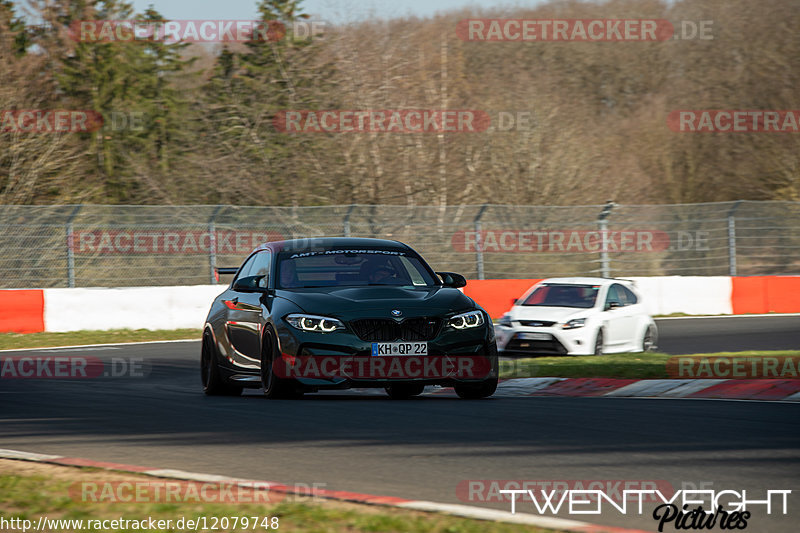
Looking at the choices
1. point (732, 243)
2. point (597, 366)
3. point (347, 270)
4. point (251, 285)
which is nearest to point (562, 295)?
point (597, 366)

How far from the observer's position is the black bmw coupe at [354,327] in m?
10.3

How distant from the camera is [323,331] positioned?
1038 centimetres

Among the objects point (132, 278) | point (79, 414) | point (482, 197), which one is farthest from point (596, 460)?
point (482, 197)

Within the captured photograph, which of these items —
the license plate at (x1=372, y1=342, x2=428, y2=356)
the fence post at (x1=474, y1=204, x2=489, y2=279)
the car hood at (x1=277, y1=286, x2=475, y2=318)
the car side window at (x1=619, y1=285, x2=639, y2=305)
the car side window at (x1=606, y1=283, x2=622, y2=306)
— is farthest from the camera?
the fence post at (x1=474, y1=204, x2=489, y2=279)

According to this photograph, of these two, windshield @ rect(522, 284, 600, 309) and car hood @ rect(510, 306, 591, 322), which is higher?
windshield @ rect(522, 284, 600, 309)

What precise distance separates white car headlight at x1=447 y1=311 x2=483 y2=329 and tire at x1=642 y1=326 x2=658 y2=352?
7640mm

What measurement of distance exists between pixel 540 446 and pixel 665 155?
41966mm

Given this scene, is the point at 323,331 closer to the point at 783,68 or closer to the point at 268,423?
the point at 268,423

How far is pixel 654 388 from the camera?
40.3ft

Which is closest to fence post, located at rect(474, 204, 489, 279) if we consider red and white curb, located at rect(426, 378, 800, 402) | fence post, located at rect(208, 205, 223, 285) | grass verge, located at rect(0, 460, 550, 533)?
fence post, located at rect(208, 205, 223, 285)

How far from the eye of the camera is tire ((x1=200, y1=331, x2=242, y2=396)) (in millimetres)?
12188

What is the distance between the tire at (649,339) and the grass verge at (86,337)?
8620 mm

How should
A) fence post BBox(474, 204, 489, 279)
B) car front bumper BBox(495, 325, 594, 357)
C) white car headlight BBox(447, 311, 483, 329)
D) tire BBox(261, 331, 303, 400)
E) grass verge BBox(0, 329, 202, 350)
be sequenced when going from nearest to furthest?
1. white car headlight BBox(447, 311, 483, 329)
2. tire BBox(261, 331, 303, 400)
3. car front bumper BBox(495, 325, 594, 357)
4. grass verge BBox(0, 329, 202, 350)
5. fence post BBox(474, 204, 489, 279)

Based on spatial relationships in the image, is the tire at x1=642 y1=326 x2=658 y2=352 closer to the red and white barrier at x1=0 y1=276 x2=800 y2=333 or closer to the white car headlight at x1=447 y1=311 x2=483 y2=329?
the red and white barrier at x1=0 y1=276 x2=800 y2=333
